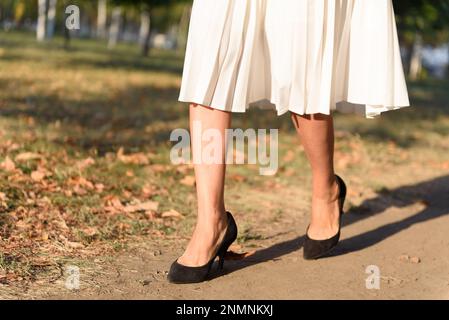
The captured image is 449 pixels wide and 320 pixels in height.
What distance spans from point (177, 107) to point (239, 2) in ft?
22.8

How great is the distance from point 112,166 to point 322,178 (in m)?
2.22

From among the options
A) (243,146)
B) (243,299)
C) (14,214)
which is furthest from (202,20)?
(243,146)

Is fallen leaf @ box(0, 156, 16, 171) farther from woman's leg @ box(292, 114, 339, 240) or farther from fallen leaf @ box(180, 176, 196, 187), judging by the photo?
woman's leg @ box(292, 114, 339, 240)

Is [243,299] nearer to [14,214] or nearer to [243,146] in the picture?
[14,214]

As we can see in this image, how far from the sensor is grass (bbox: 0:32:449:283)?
342 cm

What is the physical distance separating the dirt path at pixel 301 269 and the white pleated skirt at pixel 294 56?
→ 62cm

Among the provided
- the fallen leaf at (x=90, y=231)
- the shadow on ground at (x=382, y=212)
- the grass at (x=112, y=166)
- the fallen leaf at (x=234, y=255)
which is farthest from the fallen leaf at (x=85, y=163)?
the fallen leaf at (x=234, y=255)

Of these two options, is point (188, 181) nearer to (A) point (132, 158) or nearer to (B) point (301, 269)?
(A) point (132, 158)

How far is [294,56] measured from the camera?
2.79m

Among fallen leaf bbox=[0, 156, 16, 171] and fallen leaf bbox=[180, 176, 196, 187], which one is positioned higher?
fallen leaf bbox=[0, 156, 16, 171]

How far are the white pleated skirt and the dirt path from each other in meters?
0.62

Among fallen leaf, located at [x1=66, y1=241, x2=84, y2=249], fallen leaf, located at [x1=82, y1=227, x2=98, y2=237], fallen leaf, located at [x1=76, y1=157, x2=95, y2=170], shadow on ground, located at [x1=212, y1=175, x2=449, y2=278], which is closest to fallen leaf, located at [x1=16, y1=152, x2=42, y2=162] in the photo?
fallen leaf, located at [x1=76, y1=157, x2=95, y2=170]

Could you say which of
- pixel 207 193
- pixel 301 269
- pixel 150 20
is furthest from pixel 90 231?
pixel 150 20

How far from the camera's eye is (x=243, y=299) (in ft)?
8.38
